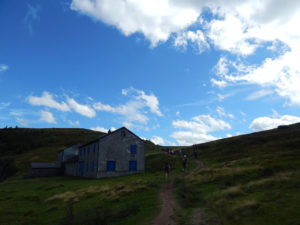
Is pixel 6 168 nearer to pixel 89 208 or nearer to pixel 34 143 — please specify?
pixel 89 208

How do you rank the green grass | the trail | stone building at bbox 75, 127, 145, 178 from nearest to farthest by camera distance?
the trail, the green grass, stone building at bbox 75, 127, 145, 178

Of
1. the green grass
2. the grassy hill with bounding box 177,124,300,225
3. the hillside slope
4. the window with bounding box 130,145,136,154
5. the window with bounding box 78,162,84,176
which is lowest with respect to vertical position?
the green grass

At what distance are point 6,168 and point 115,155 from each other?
3837cm

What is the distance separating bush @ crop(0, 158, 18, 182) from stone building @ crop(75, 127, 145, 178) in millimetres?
29147

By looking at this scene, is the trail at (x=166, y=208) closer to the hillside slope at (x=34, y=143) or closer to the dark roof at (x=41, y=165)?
the dark roof at (x=41, y=165)

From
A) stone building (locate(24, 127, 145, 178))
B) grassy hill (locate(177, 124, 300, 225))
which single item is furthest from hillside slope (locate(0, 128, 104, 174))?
grassy hill (locate(177, 124, 300, 225))

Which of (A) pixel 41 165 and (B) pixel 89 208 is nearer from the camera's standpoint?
(B) pixel 89 208

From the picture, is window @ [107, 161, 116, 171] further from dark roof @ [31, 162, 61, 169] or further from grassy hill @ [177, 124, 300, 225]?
dark roof @ [31, 162, 61, 169]

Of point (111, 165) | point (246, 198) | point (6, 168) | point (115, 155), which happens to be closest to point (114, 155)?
point (115, 155)

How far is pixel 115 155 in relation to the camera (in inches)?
1601

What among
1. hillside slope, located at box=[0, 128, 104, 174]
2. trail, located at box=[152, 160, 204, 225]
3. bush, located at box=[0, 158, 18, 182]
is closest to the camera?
trail, located at box=[152, 160, 204, 225]

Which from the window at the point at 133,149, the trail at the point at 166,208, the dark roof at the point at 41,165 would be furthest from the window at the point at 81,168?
the trail at the point at 166,208

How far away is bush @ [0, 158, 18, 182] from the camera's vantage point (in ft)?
191

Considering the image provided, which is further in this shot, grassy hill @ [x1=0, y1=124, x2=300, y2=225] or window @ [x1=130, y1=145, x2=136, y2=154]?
window @ [x1=130, y1=145, x2=136, y2=154]
